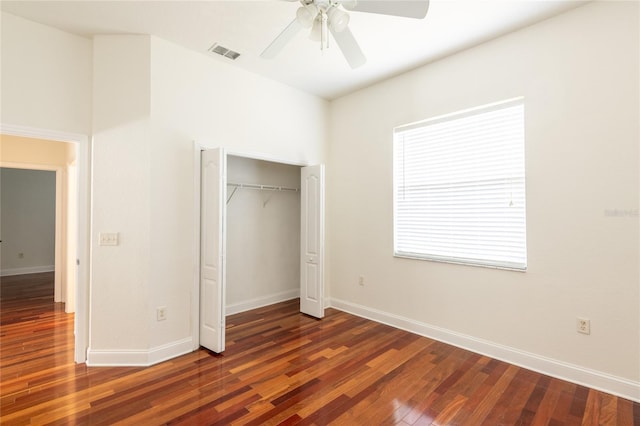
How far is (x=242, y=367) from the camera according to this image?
2715 millimetres

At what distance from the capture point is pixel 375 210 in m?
3.97

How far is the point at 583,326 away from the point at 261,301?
11.9ft

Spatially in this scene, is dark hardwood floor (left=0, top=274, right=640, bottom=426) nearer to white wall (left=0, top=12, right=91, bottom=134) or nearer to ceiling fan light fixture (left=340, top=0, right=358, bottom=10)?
white wall (left=0, top=12, right=91, bottom=134)

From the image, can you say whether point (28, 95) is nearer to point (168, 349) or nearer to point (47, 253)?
point (168, 349)

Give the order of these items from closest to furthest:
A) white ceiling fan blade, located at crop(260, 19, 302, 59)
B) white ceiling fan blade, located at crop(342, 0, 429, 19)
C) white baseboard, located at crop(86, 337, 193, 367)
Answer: white ceiling fan blade, located at crop(342, 0, 429, 19), white ceiling fan blade, located at crop(260, 19, 302, 59), white baseboard, located at crop(86, 337, 193, 367)

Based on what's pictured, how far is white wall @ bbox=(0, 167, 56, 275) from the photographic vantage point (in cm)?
671

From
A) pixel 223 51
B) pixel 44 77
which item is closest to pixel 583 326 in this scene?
pixel 223 51

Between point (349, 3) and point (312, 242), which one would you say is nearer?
point (349, 3)

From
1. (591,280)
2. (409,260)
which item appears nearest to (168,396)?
(409,260)

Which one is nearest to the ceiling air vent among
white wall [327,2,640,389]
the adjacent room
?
the adjacent room

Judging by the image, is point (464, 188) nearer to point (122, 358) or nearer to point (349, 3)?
point (349, 3)

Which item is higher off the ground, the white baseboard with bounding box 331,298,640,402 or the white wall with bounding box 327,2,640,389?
the white wall with bounding box 327,2,640,389

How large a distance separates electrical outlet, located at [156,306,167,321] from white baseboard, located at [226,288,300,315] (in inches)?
47.3

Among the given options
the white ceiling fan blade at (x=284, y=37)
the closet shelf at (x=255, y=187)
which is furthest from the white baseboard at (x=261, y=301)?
the white ceiling fan blade at (x=284, y=37)
